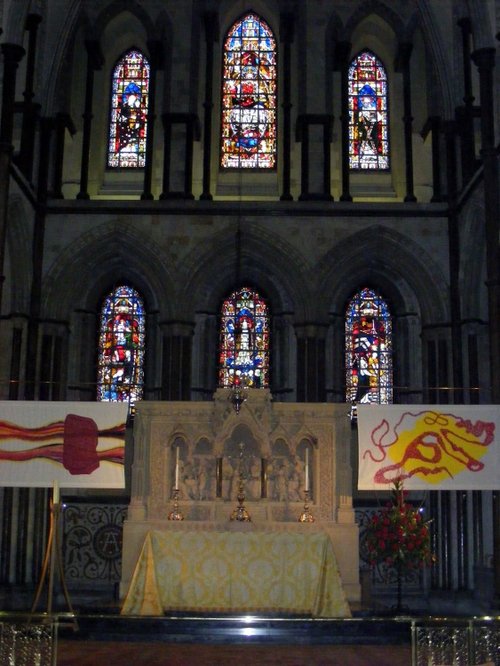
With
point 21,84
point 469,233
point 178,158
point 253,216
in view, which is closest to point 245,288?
point 253,216

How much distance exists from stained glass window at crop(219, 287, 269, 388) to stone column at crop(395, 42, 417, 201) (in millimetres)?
3389

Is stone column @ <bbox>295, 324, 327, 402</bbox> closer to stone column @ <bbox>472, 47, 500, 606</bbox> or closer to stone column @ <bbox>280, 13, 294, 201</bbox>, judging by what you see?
stone column @ <bbox>280, 13, 294, 201</bbox>

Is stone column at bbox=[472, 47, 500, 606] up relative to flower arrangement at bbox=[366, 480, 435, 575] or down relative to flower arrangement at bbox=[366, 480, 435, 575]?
up

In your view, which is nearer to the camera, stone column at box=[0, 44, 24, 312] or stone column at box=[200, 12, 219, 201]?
stone column at box=[0, 44, 24, 312]

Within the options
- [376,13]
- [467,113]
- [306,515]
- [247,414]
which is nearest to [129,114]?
[376,13]

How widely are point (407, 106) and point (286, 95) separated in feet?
7.20

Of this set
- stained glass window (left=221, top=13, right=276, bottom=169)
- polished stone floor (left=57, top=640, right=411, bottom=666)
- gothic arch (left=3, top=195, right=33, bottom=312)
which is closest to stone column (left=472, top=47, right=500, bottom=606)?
polished stone floor (left=57, top=640, right=411, bottom=666)

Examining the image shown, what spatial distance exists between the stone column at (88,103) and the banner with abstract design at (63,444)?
18.9ft

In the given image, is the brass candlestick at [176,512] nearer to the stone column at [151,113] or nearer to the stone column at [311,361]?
the stone column at [311,361]

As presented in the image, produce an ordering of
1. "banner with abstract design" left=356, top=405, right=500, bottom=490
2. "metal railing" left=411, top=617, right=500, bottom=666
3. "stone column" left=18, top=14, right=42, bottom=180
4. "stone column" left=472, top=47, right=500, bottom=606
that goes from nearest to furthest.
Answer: "metal railing" left=411, top=617, right=500, bottom=666, "banner with abstract design" left=356, top=405, right=500, bottom=490, "stone column" left=472, top=47, right=500, bottom=606, "stone column" left=18, top=14, right=42, bottom=180

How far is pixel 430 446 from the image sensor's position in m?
11.7

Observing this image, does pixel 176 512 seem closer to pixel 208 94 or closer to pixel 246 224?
pixel 246 224

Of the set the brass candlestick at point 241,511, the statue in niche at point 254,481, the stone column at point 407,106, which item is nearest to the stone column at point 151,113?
the stone column at point 407,106

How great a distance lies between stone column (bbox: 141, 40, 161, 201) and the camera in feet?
53.9
